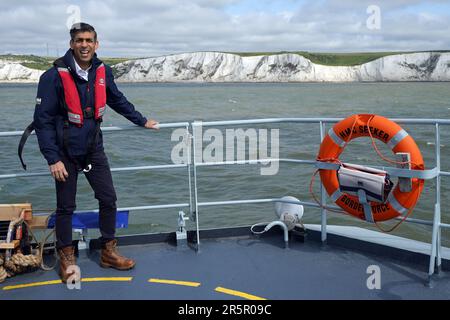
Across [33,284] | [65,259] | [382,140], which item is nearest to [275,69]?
[382,140]

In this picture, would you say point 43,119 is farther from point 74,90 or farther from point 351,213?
point 351,213

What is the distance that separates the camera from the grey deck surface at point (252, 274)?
2.85 meters

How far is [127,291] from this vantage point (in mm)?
2922

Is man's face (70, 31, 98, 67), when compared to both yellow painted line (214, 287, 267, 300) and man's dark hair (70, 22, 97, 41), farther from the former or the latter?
yellow painted line (214, 287, 267, 300)

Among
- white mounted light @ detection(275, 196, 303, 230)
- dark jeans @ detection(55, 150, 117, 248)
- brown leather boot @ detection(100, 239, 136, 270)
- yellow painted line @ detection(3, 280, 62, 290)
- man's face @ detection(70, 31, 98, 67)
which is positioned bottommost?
yellow painted line @ detection(3, 280, 62, 290)

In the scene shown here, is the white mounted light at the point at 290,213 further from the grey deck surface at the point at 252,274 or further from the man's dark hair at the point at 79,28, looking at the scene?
the man's dark hair at the point at 79,28

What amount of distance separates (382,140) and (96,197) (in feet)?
6.15

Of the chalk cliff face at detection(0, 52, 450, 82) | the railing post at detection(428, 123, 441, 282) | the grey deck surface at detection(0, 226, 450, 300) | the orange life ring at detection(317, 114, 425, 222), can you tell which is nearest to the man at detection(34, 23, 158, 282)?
the grey deck surface at detection(0, 226, 450, 300)

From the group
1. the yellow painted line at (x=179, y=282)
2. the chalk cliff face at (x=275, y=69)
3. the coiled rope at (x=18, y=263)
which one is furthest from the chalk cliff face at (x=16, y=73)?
the yellow painted line at (x=179, y=282)

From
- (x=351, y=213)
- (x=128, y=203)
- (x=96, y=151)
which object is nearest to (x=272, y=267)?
(x=351, y=213)

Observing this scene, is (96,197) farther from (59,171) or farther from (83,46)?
(83,46)

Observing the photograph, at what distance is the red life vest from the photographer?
280cm

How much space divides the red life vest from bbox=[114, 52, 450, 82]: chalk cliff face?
103 metres

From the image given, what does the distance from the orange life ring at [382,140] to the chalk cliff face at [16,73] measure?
11724 centimetres
